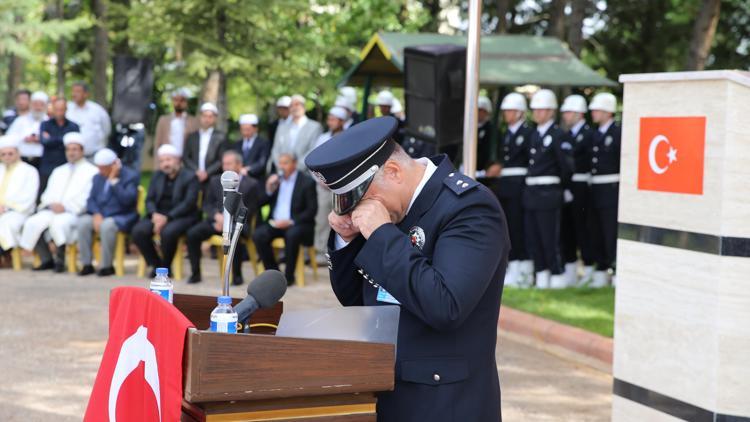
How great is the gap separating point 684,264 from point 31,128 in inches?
508

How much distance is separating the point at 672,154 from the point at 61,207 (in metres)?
10.7

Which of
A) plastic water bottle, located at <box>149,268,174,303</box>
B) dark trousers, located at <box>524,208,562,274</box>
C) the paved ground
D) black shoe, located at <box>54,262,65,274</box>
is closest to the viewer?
plastic water bottle, located at <box>149,268,174,303</box>

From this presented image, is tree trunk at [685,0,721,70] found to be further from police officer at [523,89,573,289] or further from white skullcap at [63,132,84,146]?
white skullcap at [63,132,84,146]

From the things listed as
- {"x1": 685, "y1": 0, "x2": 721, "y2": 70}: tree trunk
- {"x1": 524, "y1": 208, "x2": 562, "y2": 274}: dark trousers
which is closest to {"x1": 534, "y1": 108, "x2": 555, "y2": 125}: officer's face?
{"x1": 524, "y1": 208, "x2": 562, "y2": 274}: dark trousers

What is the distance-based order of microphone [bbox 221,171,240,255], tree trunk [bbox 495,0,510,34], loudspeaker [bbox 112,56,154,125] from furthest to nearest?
tree trunk [bbox 495,0,510,34] < loudspeaker [bbox 112,56,154,125] < microphone [bbox 221,171,240,255]

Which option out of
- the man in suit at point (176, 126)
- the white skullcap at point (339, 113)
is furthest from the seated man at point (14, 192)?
the white skullcap at point (339, 113)

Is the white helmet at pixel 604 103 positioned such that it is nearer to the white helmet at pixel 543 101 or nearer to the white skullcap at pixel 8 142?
the white helmet at pixel 543 101

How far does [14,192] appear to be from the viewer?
14008 mm

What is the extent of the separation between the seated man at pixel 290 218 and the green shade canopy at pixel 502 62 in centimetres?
386

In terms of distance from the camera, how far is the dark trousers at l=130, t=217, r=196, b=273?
12.9 metres

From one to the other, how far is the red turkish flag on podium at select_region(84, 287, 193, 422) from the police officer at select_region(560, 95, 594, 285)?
9389 mm

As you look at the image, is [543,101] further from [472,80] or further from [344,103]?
[472,80]

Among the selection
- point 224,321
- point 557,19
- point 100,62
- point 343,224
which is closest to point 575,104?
point 343,224

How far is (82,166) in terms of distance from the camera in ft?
45.7
